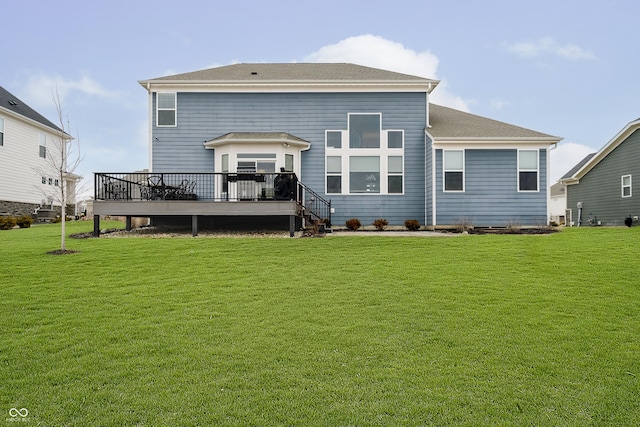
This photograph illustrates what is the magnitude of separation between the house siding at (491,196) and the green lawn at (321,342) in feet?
25.3

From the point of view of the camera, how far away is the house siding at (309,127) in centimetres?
1761

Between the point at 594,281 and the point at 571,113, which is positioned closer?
the point at 594,281

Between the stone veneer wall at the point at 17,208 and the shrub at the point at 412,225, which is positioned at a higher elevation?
the stone veneer wall at the point at 17,208

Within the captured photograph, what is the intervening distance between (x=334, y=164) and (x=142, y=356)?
1401 centimetres

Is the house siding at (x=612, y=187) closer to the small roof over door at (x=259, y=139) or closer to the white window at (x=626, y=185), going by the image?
the white window at (x=626, y=185)

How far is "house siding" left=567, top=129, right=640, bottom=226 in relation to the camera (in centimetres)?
2084

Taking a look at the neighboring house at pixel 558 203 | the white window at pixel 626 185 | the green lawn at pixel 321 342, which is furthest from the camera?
the neighboring house at pixel 558 203

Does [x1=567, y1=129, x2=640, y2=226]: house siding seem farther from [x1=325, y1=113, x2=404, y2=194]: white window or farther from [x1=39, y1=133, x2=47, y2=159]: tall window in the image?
[x1=39, y1=133, x2=47, y2=159]: tall window

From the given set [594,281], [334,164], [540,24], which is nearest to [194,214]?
[334,164]

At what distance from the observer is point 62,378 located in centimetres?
390

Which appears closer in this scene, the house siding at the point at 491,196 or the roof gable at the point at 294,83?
the house siding at the point at 491,196

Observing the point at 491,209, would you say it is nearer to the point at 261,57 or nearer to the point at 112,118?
the point at 261,57
